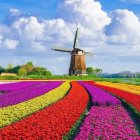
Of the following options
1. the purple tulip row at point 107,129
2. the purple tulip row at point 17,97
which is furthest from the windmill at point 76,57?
the purple tulip row at point 107,129

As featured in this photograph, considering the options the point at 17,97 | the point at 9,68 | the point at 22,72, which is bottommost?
the point at 17,97

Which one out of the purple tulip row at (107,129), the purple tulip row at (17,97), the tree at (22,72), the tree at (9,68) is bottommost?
the purple tulip row at (107,129)

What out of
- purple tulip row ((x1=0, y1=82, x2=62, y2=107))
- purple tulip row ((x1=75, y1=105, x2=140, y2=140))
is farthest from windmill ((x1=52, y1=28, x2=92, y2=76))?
purple tulip row ((x1=75, y1=105, x2=140, y2=140))

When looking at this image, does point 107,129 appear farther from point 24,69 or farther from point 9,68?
point 9,68

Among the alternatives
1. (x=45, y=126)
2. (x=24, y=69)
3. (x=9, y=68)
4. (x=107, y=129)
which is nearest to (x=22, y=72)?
(x=24, y=69)

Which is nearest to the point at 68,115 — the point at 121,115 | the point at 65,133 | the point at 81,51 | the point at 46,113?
the point at 46,113

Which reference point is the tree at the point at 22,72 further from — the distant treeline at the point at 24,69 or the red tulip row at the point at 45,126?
the red tulip row at the point at 45,126

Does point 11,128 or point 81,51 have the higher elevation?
point 81,51

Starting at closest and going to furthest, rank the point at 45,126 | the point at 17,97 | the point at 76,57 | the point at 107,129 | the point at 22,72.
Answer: the point at 107,129 < the point at 45,126 < the point at 17,97 < the point at 76,57 < the point at 22,72

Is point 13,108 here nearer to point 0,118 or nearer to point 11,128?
point 0,118

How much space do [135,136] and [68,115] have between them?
16.6ft

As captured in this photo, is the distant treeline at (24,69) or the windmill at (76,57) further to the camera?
the distant treeline at (24,69)

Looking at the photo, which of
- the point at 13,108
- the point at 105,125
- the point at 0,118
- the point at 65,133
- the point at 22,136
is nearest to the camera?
the point at 22,136

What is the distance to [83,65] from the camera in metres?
83.4
